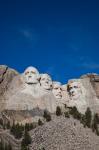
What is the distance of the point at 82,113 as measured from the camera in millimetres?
64688

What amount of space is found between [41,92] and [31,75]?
2606 millimetres

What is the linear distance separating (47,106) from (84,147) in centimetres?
1134

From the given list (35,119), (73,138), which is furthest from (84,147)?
(35,119)

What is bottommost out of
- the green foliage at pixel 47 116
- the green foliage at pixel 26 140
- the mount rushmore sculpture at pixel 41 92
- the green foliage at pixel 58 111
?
the green foliage at pixel 26 140

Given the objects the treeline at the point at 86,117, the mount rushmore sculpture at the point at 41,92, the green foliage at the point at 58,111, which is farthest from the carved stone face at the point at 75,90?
the green foliage at the point at 58,111

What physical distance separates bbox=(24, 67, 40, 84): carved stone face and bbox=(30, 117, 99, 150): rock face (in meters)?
7.37

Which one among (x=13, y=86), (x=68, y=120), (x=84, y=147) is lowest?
(x=84, y=147)

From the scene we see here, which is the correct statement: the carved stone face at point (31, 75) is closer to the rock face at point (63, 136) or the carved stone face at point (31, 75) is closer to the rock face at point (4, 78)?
the rock face at point (4, 78)

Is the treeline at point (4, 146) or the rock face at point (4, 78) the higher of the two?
the rock face at point (4, 78)

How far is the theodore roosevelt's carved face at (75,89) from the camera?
66.5 meters

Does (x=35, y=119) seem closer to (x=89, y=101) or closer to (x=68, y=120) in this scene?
(x=68, y=120)

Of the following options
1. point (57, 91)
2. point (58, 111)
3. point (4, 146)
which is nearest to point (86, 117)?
point (58, 111)

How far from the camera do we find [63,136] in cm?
5441

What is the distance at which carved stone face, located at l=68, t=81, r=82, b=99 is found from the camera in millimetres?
66500
